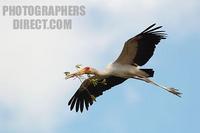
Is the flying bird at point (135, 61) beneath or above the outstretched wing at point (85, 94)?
above

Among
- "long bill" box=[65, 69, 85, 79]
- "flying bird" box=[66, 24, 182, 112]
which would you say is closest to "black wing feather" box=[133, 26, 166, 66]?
"flying bird" box=[66, 24, 182, 112]

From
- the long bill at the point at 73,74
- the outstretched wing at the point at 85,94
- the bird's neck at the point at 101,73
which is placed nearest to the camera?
the long bill at the point at 73,74

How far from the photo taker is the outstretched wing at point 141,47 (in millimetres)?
20656

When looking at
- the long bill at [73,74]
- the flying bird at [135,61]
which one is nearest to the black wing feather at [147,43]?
the flying bird at [135,61]

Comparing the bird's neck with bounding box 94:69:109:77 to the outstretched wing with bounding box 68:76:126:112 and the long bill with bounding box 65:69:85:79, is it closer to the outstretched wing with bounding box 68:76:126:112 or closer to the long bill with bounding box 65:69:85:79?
the long bill with bounding box 65:69:85:79

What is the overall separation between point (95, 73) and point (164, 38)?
2.05 metres

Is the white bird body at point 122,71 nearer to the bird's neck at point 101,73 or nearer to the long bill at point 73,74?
the bird's neck at point 101,73

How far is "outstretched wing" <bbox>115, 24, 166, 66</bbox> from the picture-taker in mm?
20656

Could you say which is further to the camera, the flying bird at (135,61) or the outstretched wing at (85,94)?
the outstretched wing at (85,94)

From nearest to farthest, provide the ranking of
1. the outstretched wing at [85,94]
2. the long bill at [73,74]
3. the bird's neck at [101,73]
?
1. the long bill at [73,74]
2. the bird's neck at [101,73]
3. the outstretched wing at [85,94]

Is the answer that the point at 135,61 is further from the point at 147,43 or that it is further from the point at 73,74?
the point at 73,74

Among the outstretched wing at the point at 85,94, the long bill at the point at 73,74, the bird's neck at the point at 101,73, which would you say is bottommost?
the outstretched wing at the point at 85,94

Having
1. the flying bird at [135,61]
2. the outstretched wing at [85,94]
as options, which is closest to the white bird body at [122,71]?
→ the flying bird at [135,61]

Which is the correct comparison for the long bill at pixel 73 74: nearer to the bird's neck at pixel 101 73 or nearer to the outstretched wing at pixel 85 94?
the bird's neck at pixel 101 73
